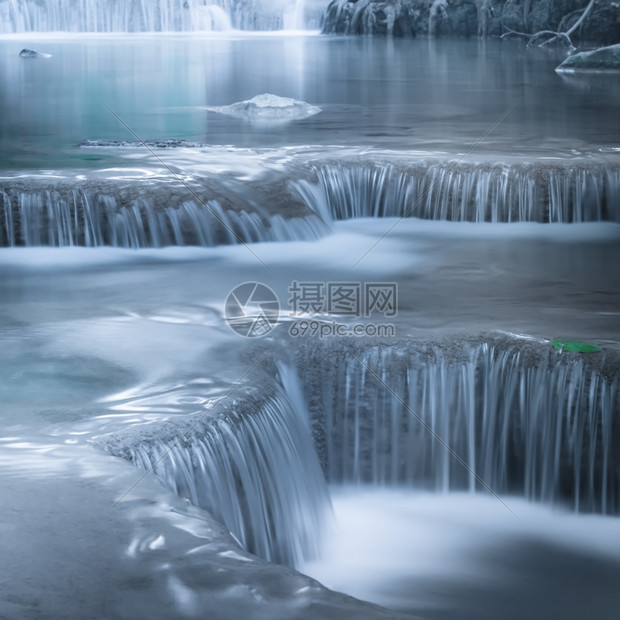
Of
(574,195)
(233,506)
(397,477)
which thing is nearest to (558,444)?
(397,477)

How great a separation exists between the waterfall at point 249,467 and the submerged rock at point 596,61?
49.5 feet

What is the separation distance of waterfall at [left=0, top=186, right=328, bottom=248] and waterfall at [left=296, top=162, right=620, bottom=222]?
0.88 meters

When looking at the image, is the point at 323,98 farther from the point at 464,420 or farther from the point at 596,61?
the point at 464,420

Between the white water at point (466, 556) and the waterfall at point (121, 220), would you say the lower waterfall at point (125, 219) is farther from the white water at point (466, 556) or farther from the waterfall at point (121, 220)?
the white water at point (466, 556)

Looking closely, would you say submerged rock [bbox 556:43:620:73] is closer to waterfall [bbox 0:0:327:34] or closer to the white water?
the white water

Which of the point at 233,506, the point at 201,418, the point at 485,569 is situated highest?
the point at 201,418

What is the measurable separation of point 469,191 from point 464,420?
12.4 ft

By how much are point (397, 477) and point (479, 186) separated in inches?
157

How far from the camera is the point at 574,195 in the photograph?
8.01 metres

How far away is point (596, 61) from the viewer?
1830cm

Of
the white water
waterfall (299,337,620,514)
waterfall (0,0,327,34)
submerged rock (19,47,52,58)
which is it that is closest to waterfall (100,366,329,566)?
the white water

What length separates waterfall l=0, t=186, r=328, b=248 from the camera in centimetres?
706

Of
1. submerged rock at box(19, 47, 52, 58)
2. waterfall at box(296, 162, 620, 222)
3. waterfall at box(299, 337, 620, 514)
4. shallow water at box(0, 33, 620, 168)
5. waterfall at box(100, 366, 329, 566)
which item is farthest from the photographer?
submerged rock at box(19, 47, 52, 58)

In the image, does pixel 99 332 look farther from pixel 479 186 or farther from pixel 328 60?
pixel 328 60
